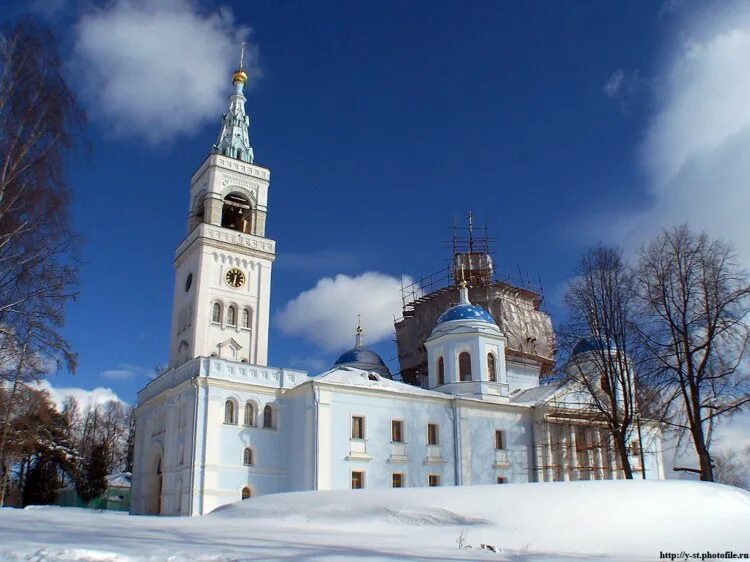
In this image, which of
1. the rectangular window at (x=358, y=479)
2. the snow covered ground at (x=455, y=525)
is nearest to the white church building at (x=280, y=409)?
the rectangular window at (x=358, y=479)

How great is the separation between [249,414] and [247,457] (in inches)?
75.9

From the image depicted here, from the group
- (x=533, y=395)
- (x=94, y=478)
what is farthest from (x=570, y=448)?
(x=94, y=478)

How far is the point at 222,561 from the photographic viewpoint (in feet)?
24.8

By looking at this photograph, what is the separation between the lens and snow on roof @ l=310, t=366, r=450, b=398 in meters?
32.2

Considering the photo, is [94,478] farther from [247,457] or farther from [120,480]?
[247,457]

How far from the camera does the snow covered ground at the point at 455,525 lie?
9.64 meters

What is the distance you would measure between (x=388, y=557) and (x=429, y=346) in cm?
3139

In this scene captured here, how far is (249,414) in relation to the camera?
30.9 meters

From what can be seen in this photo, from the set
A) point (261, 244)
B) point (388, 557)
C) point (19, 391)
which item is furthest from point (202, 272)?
point (388, 557)

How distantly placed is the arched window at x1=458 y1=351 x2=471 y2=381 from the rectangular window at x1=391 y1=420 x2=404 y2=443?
6111 millimetres

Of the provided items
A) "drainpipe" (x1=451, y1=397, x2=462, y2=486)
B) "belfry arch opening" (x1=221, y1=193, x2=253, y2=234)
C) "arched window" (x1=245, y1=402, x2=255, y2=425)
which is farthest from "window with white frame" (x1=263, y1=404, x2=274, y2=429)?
"belfry arch opening" (x1=221, y1=193, x2=253, y2=234)

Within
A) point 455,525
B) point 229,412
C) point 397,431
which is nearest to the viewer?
point 455,525

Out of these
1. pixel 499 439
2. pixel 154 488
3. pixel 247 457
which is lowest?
pixel 154 488

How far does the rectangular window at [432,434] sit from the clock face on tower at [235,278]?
1268 cm
